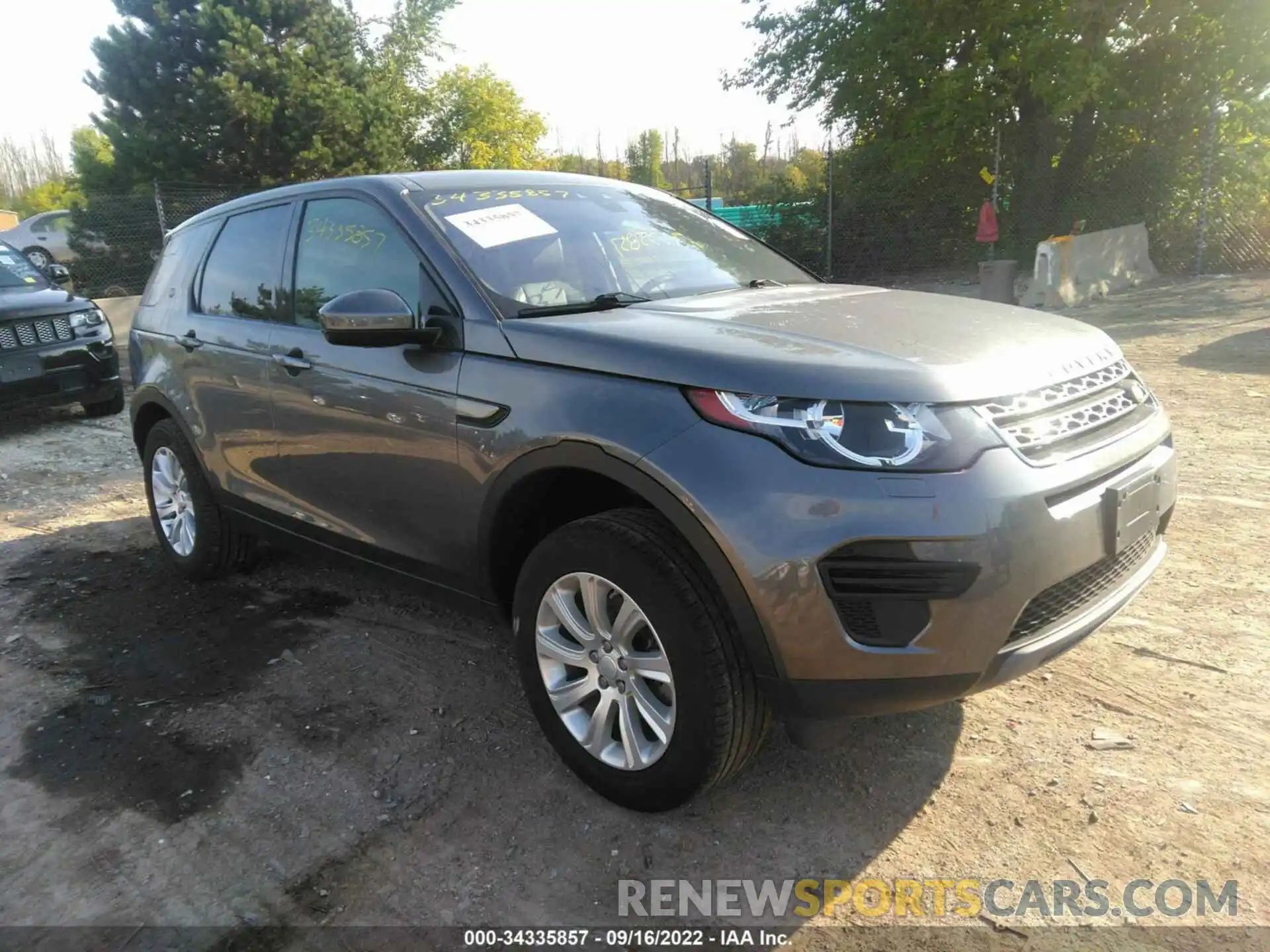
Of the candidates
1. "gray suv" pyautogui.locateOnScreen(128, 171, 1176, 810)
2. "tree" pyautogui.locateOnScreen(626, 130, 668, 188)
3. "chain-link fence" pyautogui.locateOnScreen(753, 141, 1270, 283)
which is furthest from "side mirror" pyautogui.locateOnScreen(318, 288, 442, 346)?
"tree" pyautogui.locateOnScreen(626, 130, 668, 188)

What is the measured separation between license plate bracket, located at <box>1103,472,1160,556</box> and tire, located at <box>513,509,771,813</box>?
0.98 m

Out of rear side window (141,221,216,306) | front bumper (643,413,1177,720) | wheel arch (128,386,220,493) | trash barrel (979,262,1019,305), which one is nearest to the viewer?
front bumper (643,413,1177,720)

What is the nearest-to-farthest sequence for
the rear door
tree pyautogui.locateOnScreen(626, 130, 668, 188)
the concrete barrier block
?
the rear door, the concrete barrier block, tree pyautogui.locateOnScreen(626, 130, 668, 188)

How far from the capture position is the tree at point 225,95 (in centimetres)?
2136

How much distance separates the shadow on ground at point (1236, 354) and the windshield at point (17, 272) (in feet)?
34.6

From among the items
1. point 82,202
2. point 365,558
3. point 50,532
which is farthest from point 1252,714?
point 82,202

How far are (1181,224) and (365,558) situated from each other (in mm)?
16553

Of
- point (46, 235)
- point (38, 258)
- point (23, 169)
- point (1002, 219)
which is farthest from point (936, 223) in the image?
point (23, 169)

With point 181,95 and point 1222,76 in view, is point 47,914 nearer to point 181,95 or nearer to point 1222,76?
point 1222,76

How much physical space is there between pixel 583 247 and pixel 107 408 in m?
7.41

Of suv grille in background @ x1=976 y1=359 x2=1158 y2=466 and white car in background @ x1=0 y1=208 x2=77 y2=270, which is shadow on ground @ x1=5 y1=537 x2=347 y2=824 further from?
white car in background @ x1=0 y1=208 x2=77 y2=270

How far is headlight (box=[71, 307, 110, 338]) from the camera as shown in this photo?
827cm

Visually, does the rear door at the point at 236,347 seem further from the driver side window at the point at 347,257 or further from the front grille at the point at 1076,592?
the front grille at the point at 1076,592

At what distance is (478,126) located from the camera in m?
36.9
